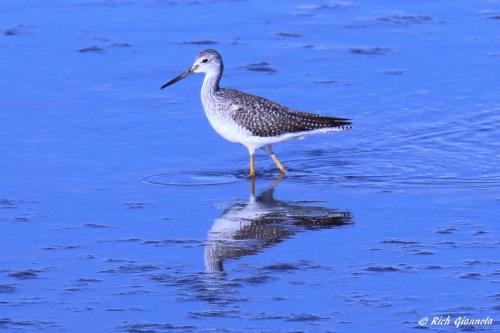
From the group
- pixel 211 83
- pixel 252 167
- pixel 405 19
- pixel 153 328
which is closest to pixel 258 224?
pixel 252 167

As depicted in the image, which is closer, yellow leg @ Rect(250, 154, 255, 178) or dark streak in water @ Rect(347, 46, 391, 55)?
yellow leg @ Rect(250, 154, 255, 178)

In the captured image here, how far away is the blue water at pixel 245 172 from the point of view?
8062 mm

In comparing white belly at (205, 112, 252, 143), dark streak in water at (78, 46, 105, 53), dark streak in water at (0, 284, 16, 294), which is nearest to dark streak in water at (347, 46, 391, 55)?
dark streak in water at (78, 46, 105, 53)

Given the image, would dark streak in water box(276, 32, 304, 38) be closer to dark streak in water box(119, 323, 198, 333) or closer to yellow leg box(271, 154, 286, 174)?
yellow leg box(271, 154, 286, 174)

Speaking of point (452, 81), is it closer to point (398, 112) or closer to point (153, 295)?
point (398, 112)

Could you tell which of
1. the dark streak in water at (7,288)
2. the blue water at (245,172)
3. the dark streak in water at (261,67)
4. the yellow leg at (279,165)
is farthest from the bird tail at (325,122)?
the dark streak in water at (7,288)

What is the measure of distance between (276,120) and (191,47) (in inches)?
143

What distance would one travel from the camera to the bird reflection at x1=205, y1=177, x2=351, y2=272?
29.7 ft

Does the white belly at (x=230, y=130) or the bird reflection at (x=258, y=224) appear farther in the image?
the white belly at (x=230, y=130)

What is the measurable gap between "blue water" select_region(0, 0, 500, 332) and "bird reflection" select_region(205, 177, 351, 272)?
26mm

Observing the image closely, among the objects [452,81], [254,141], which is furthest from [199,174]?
[452,81]

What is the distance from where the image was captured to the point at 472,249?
8.98m

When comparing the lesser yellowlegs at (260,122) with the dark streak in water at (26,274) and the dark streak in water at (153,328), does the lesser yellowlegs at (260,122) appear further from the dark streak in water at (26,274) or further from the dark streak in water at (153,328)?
the dark streak in water at (153,328)

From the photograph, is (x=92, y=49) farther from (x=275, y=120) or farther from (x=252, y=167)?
(x=252, y=167)
